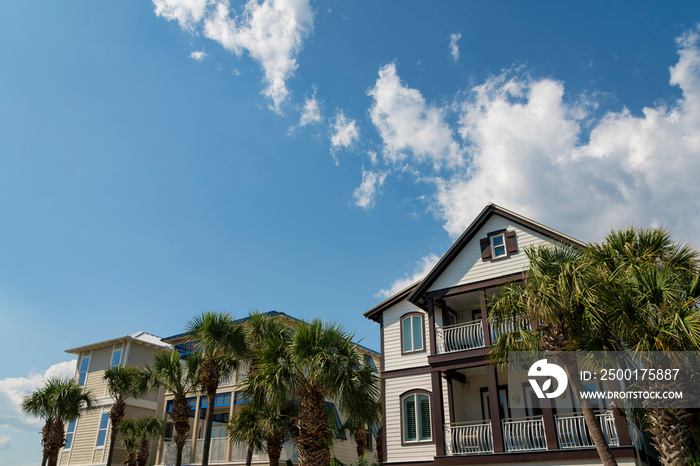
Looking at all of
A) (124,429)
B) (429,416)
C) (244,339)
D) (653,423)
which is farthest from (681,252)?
(124,429)

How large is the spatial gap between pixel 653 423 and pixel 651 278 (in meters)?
3.73

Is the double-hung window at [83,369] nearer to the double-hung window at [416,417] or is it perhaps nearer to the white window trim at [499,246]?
the double-hung window at [416,417]

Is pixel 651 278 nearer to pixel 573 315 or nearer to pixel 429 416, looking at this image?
pixel 573 315

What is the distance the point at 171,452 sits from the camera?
1246 inches

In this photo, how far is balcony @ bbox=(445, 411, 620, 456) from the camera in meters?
16.5

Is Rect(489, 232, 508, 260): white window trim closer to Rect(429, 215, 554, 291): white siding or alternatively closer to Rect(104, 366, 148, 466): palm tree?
Rect(429, 215, 554, 291): white siding

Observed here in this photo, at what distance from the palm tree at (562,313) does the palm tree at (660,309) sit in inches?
18.8

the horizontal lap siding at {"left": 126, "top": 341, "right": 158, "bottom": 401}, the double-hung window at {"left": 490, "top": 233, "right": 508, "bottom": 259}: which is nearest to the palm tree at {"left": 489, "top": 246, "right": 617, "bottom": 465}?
the double-hung window at {"left": 490, "top": 233, "right": 508, "bottom": 259}

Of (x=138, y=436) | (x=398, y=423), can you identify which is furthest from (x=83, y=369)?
(x=398, y=423)

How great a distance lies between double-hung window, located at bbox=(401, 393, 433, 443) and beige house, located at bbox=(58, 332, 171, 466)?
76.5 feet

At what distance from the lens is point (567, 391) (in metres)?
18.5

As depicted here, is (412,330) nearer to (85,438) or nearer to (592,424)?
(592,424)

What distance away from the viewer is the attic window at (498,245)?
69.2 feet

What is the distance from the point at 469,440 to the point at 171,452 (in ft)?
69.6
